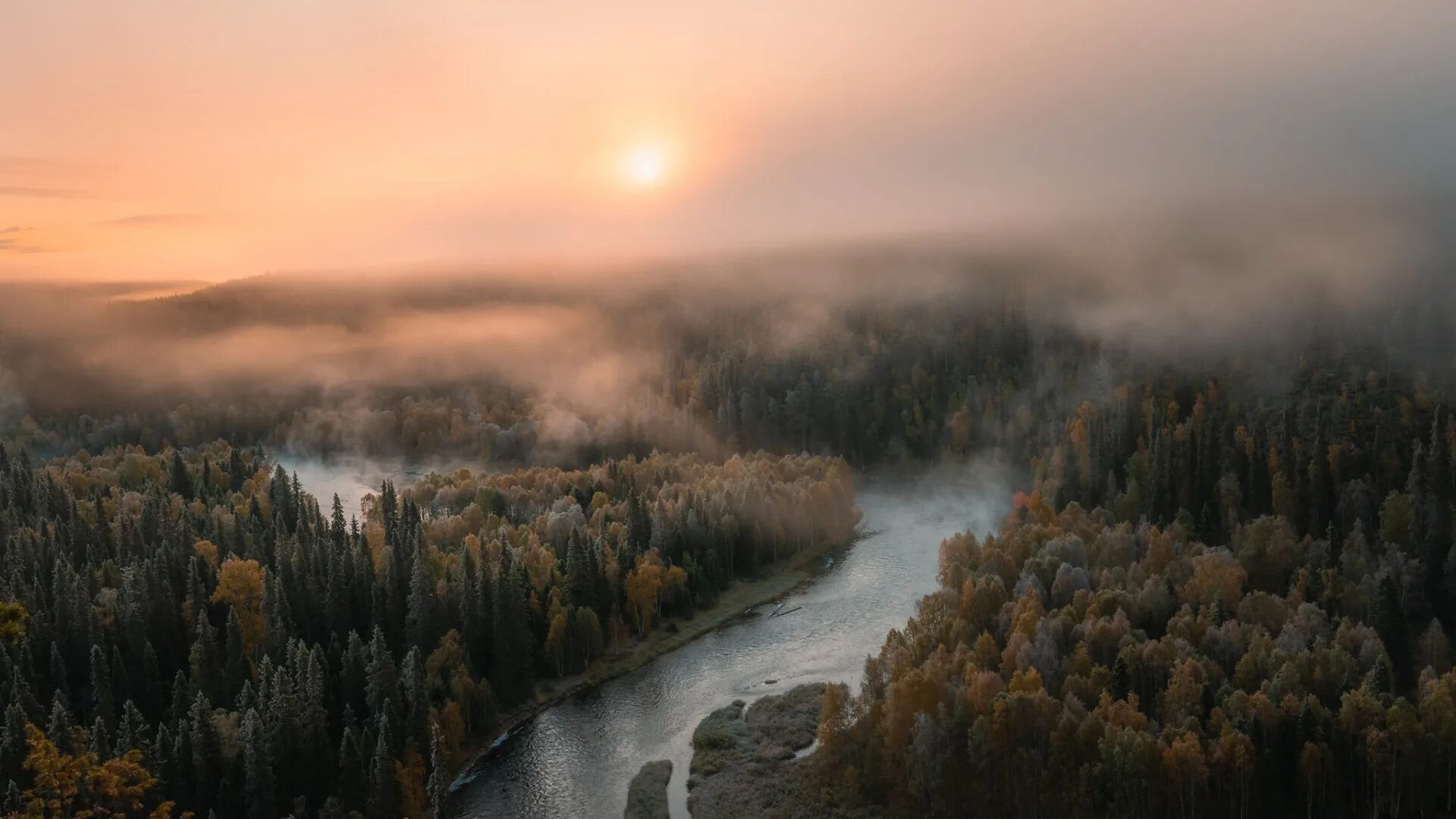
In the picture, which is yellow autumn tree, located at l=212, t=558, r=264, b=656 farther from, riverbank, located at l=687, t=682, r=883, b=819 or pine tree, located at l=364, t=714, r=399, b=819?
riverbank, located at l=687, t=682, r=883, b=819

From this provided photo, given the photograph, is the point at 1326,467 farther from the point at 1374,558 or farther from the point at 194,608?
the point at 194,608

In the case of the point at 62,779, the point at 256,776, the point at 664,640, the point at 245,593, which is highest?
the point at 62,779

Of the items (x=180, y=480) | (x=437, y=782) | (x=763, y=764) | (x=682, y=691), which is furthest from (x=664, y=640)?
(x=180, y=480)

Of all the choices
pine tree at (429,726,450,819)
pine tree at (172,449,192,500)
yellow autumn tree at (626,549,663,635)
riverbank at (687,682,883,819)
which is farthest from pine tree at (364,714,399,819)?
pine tree at (172,449,192,500)

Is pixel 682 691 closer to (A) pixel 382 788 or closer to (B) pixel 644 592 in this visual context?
(B) pixel 644 592

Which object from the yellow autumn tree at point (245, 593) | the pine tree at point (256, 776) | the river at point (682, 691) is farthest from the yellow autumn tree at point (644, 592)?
the pine tree at point (256, 776)

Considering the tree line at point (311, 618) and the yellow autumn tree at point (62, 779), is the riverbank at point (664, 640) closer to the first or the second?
the tree line at point (311, 618)

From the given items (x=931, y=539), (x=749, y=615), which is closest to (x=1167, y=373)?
(x=931, y=539)
